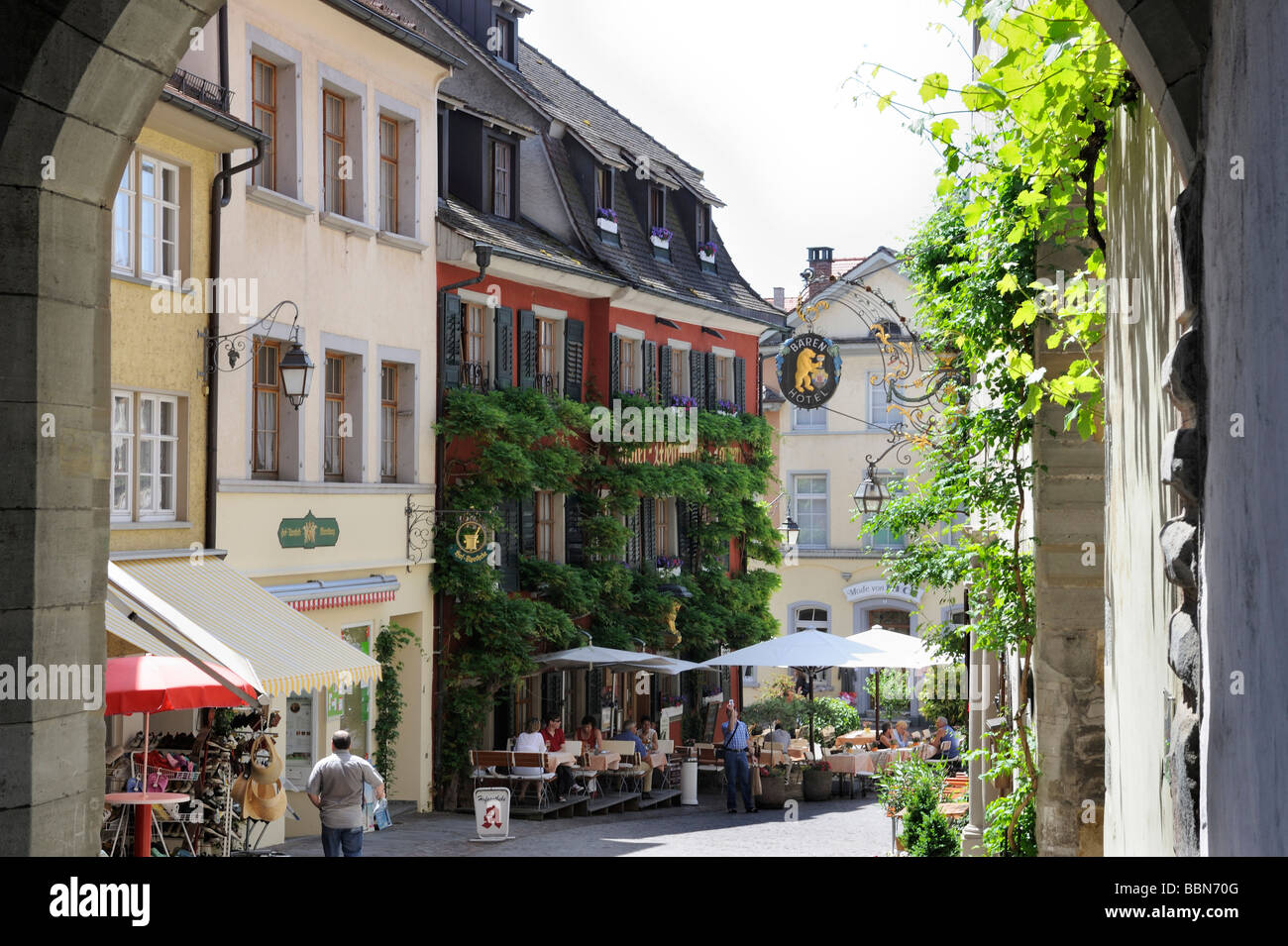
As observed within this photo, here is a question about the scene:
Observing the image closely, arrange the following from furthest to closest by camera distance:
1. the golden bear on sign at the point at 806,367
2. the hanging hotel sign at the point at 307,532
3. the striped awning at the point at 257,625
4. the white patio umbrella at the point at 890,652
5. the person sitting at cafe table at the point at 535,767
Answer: the white patio umbrella at the point at 890,652
the person sitting at cafe table at the point at 535,767
the golden bear on sign at the point at 806,367
the hanging hotel sign at the point at 307,532
the striped awning at the point at 257,625

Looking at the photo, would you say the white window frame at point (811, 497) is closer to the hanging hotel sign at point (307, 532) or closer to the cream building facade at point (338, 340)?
the cream building facade at point (338, 340)

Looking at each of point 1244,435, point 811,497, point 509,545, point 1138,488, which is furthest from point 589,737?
point 1244,435

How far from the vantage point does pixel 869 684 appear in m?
36.8

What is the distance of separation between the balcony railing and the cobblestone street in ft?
24.7

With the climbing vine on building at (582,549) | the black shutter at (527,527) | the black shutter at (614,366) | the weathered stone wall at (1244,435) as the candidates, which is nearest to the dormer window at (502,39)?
the black shutter at (614,366)

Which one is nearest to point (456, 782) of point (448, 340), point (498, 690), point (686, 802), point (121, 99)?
point (498, 690)

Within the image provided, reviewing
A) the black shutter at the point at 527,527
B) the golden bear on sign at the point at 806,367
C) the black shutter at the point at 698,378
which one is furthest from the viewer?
the black shutter at the point at 698,378

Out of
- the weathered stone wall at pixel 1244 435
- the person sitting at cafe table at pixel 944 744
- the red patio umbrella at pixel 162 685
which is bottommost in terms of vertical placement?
the person sitting at cafe table at pixel 944 744

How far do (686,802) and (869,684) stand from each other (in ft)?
47.5

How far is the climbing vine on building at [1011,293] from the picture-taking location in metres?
4.85

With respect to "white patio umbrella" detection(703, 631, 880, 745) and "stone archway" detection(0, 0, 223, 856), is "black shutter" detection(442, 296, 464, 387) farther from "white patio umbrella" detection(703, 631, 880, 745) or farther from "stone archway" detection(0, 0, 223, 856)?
"stone archway" detection(0, 0, 223, 856)

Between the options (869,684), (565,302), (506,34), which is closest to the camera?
(565,302)

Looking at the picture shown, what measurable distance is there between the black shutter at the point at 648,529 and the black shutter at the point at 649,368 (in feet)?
6.20
